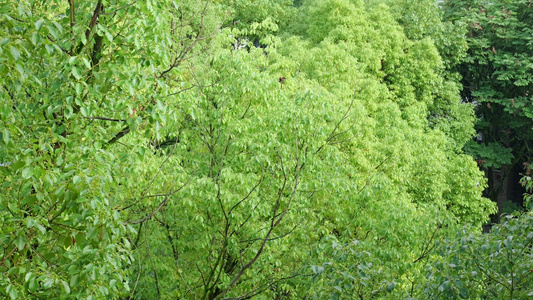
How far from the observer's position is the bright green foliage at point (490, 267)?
21.3ft

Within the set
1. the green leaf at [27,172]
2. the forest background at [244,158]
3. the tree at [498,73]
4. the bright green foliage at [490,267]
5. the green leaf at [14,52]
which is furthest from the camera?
the tree at [498,73]

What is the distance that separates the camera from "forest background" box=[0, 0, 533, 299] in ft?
18.5

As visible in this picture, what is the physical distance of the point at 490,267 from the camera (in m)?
7.02

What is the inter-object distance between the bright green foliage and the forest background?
1.4 inches

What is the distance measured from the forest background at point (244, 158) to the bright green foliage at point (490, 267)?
0.04m

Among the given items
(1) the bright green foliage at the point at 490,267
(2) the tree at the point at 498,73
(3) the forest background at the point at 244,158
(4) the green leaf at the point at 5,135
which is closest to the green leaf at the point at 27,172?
(3) the forest background at the point at 244,158

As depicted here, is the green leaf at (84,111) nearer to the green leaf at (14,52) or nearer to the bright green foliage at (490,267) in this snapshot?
the green leaf at (14,52)

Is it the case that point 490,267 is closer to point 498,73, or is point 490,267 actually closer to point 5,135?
point 5,135

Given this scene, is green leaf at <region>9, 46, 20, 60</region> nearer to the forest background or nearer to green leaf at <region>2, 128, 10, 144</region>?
the forest background

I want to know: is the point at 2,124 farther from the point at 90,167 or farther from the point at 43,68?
the point at 43,68

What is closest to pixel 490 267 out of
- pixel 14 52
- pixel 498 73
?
pixel 14 52

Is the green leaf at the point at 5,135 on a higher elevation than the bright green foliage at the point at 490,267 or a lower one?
higher

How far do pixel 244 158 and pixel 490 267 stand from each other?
670 cm

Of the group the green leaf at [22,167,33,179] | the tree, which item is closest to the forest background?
the green leaf at [22,167,33,179]
